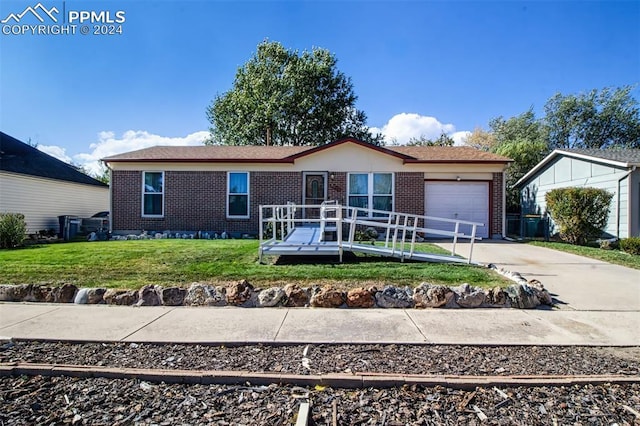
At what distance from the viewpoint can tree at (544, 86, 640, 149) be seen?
29.9 metres

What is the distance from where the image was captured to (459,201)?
13.4m

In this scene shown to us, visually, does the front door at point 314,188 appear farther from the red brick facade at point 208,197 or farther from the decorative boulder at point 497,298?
the decorative boulder at point 497,298

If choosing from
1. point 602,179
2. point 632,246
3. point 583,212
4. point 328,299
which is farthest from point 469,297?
point 602,179

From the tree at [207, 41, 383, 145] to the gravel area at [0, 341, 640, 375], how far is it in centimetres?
2244

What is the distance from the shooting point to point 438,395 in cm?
283

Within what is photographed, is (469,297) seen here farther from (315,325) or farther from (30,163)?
(30,163)

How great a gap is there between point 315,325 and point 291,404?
167cm

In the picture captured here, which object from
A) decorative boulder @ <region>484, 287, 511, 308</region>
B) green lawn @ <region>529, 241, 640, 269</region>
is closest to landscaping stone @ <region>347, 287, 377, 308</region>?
decorative boulder @ <region>484, 287, 511, 308</region>

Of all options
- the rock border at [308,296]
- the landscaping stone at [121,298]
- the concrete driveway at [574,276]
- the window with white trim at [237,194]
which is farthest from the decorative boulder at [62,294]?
the window with white trim at [237,194]

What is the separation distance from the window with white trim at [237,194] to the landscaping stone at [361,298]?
29.6 ft

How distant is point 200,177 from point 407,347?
11.6 meters

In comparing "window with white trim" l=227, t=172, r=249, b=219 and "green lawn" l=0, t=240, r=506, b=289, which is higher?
"window with white trim" l=227, t=172, r=249, b=219

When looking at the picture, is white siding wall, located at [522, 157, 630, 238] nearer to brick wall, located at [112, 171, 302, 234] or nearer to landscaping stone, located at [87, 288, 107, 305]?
brick wall, located at [112, 171, 302, 234]

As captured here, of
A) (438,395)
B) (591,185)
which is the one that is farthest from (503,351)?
(591,185)
